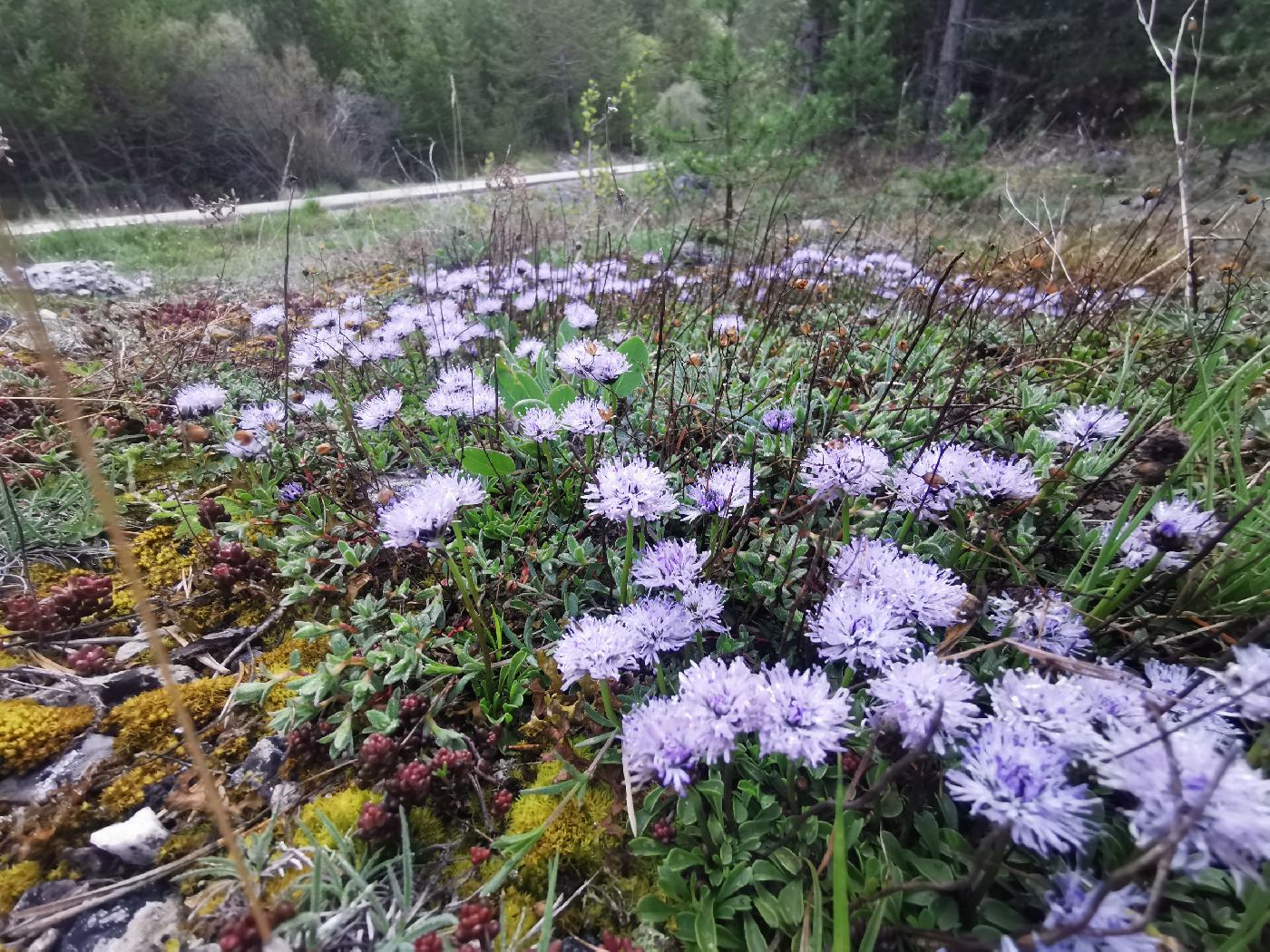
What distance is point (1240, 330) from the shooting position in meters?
2.85

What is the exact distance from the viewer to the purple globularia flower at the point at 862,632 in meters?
1.20

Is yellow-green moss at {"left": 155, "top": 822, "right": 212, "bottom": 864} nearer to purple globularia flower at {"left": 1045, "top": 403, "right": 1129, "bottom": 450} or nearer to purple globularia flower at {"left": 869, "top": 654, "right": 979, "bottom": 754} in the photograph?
purple globularia flower at {"left": 869, "top": 654, "right": 979, "bottom": 754}

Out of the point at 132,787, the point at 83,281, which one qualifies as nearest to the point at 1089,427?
the point at 132,787

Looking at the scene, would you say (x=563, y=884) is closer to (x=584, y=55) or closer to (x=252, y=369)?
(x=252, y=369)

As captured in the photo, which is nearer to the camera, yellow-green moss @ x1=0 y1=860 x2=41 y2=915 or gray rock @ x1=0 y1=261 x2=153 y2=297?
yellow-green moss @ x1=0 y1=860 x2=41 y2=915

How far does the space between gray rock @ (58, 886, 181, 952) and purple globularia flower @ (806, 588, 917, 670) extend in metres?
1.39

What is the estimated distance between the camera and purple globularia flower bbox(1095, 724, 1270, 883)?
835 mm

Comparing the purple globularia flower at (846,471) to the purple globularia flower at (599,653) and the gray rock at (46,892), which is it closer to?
the purple globularia flower at (599,653)

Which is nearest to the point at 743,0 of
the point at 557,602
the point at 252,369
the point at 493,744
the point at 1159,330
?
the point at 1159,330

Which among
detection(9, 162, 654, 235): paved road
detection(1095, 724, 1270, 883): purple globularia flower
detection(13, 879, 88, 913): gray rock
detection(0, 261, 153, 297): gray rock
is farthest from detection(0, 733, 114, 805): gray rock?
detection(9, 162, 654, 235): paved road

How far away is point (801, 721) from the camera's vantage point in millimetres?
1085

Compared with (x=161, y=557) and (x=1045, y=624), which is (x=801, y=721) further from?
(x=161, y=557)

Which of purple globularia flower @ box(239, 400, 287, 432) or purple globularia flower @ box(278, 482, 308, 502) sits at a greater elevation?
purple globularia flower @ box(239, 400, 287, 432)

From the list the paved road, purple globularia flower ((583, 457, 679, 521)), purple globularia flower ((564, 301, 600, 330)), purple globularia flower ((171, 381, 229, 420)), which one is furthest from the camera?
the paved road
